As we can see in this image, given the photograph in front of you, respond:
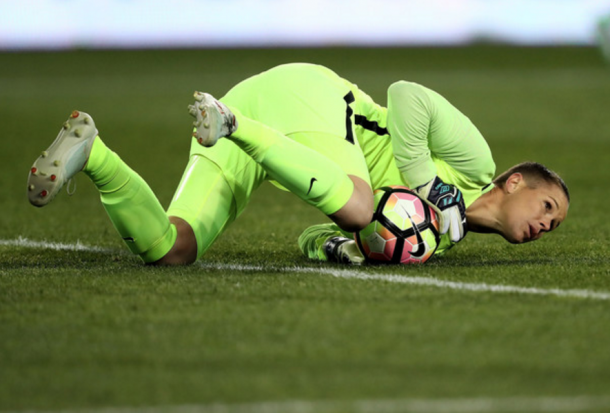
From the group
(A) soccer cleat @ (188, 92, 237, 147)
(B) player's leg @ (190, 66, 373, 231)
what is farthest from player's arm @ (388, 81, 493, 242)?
(A) soccer cleat @ (188, 92, 237, 147)

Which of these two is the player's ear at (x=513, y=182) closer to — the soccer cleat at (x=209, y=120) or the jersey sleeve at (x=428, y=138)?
the jersey sleeve at (x=428, y=138)

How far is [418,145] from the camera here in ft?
14.5

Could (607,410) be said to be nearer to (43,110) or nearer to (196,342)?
(196,342)

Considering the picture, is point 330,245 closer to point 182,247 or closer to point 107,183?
point 182,247

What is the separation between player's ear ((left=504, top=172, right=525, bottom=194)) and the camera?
14.9 feet

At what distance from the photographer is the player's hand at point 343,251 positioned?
443cm

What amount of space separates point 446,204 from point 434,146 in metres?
0.29

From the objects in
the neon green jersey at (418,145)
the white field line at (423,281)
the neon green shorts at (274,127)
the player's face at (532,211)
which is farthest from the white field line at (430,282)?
the player's face at (532,211)

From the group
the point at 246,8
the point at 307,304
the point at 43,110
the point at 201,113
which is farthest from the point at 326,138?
the point at 246,8

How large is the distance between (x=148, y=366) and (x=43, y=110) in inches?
480

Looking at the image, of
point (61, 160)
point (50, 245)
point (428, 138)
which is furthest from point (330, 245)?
point (50, 245)

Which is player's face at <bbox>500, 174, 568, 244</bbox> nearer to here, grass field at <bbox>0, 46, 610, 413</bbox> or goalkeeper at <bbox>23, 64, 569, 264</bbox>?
goalkeeper at <bbox>23, 64, 569, 264</bbox>

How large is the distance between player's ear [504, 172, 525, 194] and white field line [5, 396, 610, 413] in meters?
2.09

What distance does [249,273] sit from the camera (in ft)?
13.7
